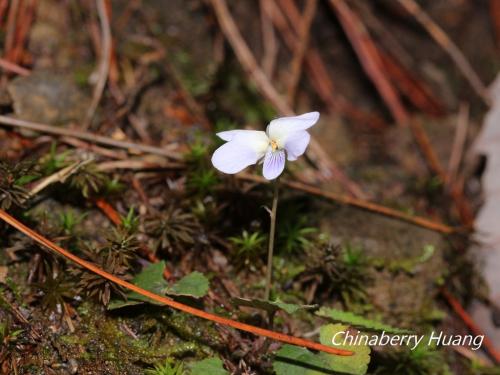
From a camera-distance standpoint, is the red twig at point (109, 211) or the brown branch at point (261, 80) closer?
the red twig at point (109, 211)

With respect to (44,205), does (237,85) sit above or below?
above

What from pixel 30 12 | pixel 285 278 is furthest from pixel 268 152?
pixel 30 12

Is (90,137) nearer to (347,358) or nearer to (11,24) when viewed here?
(11,24)

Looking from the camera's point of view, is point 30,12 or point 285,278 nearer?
point 285,278

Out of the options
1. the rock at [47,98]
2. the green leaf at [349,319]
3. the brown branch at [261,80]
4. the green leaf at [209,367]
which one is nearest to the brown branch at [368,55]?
the brown branch at [261,80]

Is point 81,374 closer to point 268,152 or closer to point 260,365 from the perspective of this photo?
point 260,365

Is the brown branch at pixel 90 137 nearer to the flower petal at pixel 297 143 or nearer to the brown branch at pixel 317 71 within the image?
the flower petal at pixel 297 143

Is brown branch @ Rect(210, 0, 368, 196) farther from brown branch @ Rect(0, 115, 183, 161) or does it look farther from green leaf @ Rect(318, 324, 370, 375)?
green leaf @ Rect(318, 324, 370, 375)
